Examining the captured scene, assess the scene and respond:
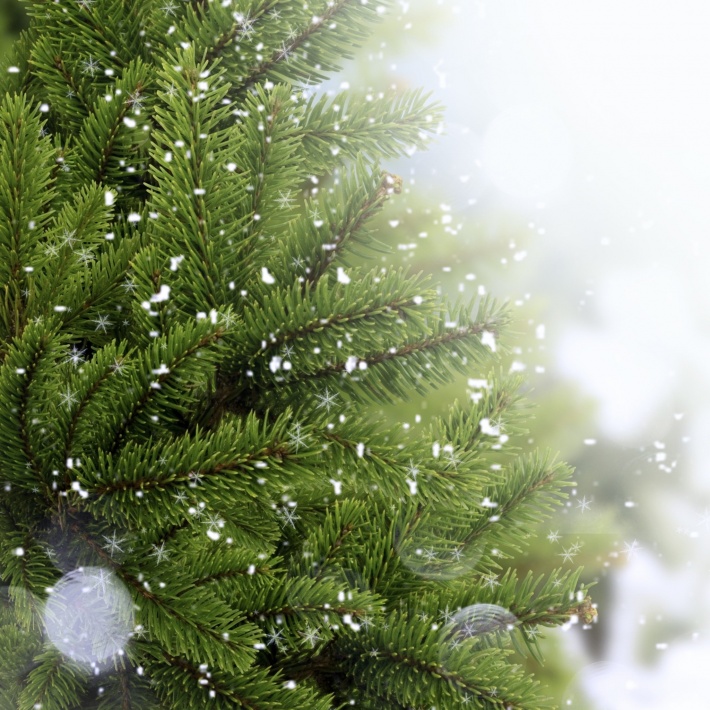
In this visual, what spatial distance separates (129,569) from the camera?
21.5 inches

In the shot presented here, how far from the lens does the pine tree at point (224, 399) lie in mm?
527

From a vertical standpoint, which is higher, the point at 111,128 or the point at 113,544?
the point at 111,128

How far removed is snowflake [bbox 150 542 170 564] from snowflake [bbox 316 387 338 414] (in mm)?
176

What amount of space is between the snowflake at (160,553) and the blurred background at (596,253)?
111 cm

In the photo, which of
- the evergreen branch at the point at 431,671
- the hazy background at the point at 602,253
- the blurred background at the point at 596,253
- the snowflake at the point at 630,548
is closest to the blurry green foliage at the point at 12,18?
the blurred background at the point at 596,253

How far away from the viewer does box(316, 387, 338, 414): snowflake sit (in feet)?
1.98

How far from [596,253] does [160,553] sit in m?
3.74

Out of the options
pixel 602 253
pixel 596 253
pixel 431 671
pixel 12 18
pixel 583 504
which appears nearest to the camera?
pixel 431 671

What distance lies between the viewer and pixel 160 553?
0.55 metres

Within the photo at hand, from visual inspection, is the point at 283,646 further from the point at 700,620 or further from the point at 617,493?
the point at 700,620

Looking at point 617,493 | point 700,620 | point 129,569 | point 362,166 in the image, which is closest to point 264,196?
point 362,166

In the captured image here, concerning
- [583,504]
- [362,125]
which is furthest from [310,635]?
[583,504]

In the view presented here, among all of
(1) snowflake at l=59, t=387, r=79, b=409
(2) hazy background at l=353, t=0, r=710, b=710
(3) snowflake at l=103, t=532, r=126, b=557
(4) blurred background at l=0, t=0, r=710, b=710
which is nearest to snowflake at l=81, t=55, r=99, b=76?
(1) snowflake at l=59, t=387, r=79, b=409

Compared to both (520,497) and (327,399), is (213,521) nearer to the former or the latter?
(327,399)
